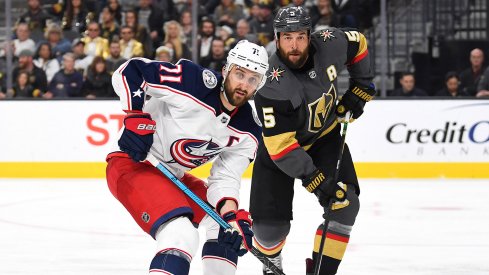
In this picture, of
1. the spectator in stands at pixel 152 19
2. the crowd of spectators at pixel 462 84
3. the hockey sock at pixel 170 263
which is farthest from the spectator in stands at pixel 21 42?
the hockey sock at pixel 170 263

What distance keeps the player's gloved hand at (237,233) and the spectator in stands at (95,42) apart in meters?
5.74

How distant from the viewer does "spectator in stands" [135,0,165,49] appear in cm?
941

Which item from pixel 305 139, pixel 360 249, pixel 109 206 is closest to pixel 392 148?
pixel 109 206

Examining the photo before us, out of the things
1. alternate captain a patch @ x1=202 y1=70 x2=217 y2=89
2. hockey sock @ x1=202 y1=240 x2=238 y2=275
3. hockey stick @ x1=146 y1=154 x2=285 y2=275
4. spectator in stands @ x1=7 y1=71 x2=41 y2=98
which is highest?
alternate captain a patch @ x1=202 y1=70 x2=217 y2=89

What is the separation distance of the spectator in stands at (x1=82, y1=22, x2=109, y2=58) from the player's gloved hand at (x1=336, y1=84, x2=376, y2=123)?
5050mm

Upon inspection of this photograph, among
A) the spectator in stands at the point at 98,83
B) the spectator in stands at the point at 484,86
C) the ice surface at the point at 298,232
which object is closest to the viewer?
the ice surface at the point at 298,232

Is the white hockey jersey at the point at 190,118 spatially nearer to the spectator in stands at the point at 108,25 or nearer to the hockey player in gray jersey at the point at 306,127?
the hockey player in gray jersey at the point at 306,127

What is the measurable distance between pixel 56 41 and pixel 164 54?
3.52 feet

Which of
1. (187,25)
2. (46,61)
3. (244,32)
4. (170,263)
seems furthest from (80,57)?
(170,263)

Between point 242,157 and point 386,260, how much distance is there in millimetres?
1483

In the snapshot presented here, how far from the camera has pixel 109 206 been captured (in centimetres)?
706

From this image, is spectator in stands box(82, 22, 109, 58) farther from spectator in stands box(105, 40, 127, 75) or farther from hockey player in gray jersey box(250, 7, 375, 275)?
hockey player in gray jersey box(250, 7, 375, 275)

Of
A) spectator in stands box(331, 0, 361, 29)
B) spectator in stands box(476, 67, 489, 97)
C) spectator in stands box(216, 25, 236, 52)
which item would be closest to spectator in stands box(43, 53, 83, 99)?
spectator in stands box(216, 25, 236, 52)

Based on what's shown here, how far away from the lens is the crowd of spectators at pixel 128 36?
9.12 metres
